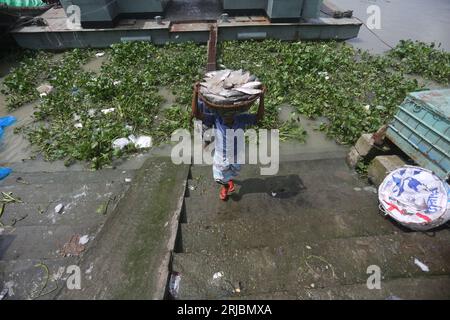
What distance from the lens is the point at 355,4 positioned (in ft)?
45.0

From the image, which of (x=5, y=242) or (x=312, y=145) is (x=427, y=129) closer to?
(x=312, y=145)

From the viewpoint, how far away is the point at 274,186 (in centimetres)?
438

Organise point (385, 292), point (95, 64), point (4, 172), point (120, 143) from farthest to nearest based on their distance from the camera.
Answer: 1. point (95, 64)
2. point (120, 143)
3. point (4, 172)
4. point (385, 292)

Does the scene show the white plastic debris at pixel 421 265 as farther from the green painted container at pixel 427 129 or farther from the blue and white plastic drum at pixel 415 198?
the green painted container at pixel 427 129

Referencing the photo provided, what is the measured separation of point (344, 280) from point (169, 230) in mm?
2011

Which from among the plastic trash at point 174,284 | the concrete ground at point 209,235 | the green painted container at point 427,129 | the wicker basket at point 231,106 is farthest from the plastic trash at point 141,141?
the green painted container at point 427,129

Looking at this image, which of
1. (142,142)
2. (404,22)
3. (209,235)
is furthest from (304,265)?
(404,22)

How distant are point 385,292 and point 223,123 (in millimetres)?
2440

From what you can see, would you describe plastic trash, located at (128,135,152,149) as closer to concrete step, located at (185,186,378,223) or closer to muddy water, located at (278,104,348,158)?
concrete step, located at (185,186,378,223)

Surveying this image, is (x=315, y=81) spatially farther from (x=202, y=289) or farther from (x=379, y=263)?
(x=202, y=289)

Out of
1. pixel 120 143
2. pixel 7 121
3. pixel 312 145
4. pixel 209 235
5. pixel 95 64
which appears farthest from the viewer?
pixel 95 64

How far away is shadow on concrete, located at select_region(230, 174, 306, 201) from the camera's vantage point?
4.18m
